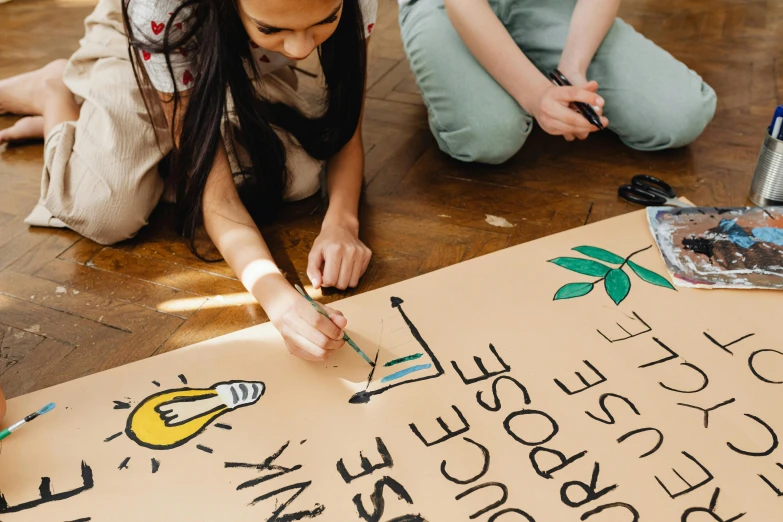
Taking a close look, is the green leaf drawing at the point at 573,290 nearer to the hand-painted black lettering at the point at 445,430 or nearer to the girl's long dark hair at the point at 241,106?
the hand-painted black lettering at the point at 445,430

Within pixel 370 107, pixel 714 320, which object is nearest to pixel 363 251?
pixel 714 320

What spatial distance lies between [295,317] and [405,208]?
434mm

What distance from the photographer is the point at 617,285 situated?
971mm

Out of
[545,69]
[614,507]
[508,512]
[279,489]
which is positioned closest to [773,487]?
[614,507]

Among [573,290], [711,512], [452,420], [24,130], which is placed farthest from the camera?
[24,130]

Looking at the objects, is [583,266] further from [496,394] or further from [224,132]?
[224,132]

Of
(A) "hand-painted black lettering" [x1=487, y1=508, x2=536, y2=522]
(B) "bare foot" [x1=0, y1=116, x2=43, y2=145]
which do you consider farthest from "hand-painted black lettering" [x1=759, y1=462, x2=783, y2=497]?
(B) "bare foot" [x1=0, y1=116, x2=43, y2=145]

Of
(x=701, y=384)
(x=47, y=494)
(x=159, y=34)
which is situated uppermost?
(x=159, y=34)

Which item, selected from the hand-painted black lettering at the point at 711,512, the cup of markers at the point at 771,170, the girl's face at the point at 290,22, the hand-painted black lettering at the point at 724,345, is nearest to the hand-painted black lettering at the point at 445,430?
the hand-painted black lettering at the point at 711,512

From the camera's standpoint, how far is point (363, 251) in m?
1.05

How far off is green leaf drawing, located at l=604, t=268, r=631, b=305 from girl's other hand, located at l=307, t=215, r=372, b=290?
0.34 metres

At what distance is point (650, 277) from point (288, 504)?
23.0 inches

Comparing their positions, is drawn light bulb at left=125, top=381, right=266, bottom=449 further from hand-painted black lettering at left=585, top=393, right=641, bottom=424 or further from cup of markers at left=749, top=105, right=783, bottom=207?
cup of markers at left=749, top=105, right=783, bottom=207

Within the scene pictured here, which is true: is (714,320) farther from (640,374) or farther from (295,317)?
(295,317)
